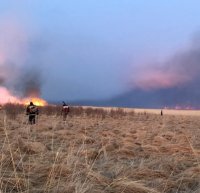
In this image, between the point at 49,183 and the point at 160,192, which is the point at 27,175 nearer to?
the point at 49,183

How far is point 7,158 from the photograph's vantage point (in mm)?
6832

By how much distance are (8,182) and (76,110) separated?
39949mm

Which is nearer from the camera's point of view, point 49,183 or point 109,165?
point 49,183

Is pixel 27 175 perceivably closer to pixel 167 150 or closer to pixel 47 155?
pixel 47 155

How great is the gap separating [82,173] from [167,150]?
567cm

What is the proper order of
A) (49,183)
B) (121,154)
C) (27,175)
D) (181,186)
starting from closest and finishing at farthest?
(49,183), (27,175), (181,186), (121,154)

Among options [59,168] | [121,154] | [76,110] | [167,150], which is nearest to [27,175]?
[59,168]

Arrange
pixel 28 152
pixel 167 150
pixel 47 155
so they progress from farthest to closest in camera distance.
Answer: pixel 167 150 < pixel 28 152 < pixel 47 155

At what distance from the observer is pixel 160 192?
544 centimetres

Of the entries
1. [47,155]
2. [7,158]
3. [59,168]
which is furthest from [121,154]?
[59,168]

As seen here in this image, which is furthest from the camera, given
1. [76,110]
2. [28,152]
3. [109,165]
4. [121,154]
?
[76,110]

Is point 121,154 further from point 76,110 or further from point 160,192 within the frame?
point 76,110

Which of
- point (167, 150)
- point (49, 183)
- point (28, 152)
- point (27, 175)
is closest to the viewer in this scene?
point (49, 183)

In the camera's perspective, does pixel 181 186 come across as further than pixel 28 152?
No
